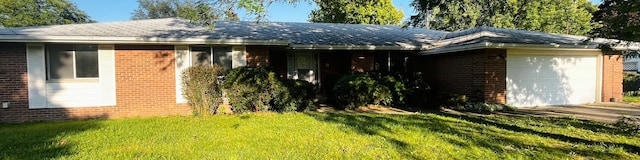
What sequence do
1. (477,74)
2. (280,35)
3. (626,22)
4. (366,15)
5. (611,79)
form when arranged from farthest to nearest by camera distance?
(366,15) → (280,35) → (611,79) → (477,74) → (626,22)

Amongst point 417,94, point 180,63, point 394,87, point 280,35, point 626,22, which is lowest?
point 417,94

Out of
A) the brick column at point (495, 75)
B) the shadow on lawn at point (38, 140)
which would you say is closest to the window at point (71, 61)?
the shadow on lawn at point (38, 140)

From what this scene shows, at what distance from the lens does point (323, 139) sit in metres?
5.46

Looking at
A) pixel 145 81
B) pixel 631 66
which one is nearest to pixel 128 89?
pixel 145 81

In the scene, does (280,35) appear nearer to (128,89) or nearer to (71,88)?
(128,89)

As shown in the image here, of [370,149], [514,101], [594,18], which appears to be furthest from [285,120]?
[594,18]

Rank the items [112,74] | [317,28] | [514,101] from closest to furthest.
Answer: [112,74], [514,101], [317,28]

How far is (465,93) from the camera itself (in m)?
10.6

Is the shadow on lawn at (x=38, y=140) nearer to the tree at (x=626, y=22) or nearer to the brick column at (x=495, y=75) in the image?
the tree at (x=626, y=22)

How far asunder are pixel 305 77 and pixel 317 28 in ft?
9.56

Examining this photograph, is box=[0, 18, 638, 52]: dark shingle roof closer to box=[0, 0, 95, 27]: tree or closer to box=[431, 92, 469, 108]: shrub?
box=[431, 92, 469, 108]: shrub

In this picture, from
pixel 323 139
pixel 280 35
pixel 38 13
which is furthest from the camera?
pixel 38 13

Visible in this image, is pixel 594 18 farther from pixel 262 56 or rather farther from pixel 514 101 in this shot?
pixel 262 56

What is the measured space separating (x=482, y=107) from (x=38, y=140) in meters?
10.2
